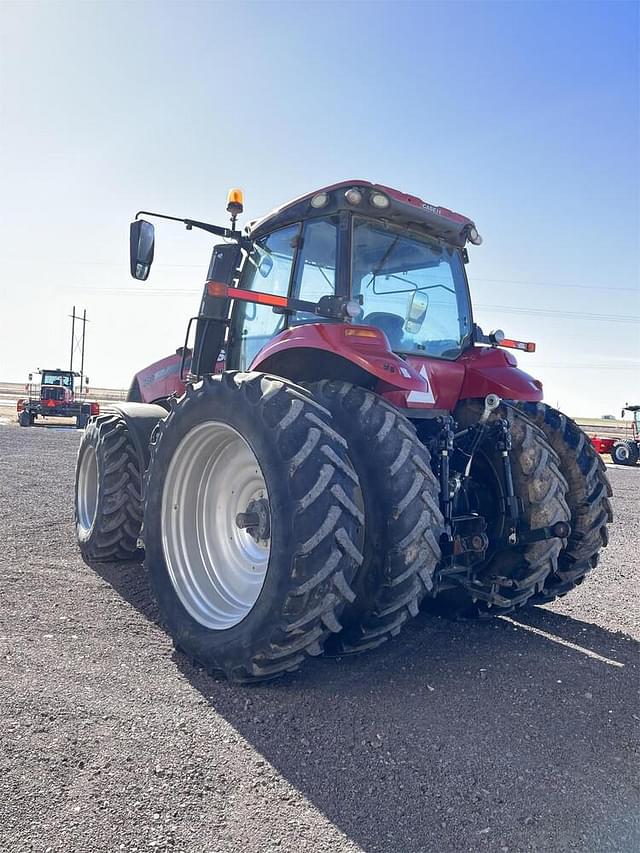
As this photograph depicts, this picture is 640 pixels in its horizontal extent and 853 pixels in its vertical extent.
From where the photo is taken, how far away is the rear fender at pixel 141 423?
15.7 ft

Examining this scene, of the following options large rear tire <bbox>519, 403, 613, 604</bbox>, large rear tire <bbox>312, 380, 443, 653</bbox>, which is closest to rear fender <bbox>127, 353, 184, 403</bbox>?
large rear tire <bbox>312, 380, 443, 653</bbox>

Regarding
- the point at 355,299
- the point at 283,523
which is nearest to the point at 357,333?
the point at 355,299

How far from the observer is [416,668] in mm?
3301

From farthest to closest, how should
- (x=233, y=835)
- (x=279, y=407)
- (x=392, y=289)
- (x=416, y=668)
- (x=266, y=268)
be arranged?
(x=266, y=268)
(x=392, y=289)
(x=416, y=668)
(x=279, y=407)
(x=233, y=835)

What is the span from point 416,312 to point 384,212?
702mm

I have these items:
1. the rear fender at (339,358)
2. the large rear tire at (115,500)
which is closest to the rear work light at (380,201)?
the rear fender at (339,358)

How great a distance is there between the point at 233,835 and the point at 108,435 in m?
3.58

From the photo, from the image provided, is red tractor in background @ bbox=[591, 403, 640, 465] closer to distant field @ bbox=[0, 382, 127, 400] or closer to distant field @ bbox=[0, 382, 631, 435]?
distant field @ bbox=[0, 382, 631, 435]

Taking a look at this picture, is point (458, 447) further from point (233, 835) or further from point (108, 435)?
point (108, 435)

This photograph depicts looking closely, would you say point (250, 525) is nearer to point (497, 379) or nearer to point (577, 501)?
point (497, 379)

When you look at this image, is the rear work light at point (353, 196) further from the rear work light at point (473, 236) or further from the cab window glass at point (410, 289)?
the rear work light at point (473, 236)

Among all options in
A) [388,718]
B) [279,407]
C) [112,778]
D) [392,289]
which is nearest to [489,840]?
[388,718]

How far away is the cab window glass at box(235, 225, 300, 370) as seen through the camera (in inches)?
163

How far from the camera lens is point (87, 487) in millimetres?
5535
